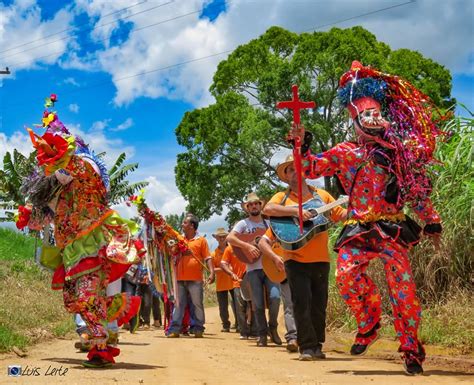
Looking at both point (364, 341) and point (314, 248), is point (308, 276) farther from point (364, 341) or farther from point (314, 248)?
point (364, 341)

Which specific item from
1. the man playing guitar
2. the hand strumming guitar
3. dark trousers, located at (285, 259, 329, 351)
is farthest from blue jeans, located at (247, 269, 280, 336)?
dark trousers, located at (285, 259, 329, 351)

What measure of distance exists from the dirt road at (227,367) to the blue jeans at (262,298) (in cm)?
68

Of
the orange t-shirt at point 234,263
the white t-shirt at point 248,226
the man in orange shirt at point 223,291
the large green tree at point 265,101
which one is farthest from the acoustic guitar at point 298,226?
the large green tree at point 265,101

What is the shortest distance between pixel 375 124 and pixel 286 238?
1.59 metres

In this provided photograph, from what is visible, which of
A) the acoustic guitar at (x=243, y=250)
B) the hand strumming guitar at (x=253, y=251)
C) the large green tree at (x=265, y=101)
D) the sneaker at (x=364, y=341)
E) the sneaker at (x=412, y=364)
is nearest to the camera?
the sneaker at (x=412, y=364)

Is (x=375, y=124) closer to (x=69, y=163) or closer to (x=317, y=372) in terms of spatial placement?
(x=317, y=372)

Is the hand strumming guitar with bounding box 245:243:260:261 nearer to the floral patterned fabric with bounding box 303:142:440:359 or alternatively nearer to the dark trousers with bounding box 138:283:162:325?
the floral patterned fabric with bounding box 303:142:440:359

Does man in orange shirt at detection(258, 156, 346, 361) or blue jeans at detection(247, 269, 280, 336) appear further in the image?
blue jeans at detection(247, 269, 280, 336)

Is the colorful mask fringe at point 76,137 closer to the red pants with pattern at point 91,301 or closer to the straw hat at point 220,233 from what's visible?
the red pants with pattern at point 91,301

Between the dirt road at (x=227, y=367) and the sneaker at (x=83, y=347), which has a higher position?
the sneaker at (x=83, y=347)

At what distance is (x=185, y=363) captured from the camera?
707cm

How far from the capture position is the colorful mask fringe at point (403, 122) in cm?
639

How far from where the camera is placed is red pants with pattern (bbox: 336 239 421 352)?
6207 millimetres

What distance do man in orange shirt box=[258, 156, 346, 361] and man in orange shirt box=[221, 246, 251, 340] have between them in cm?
399
